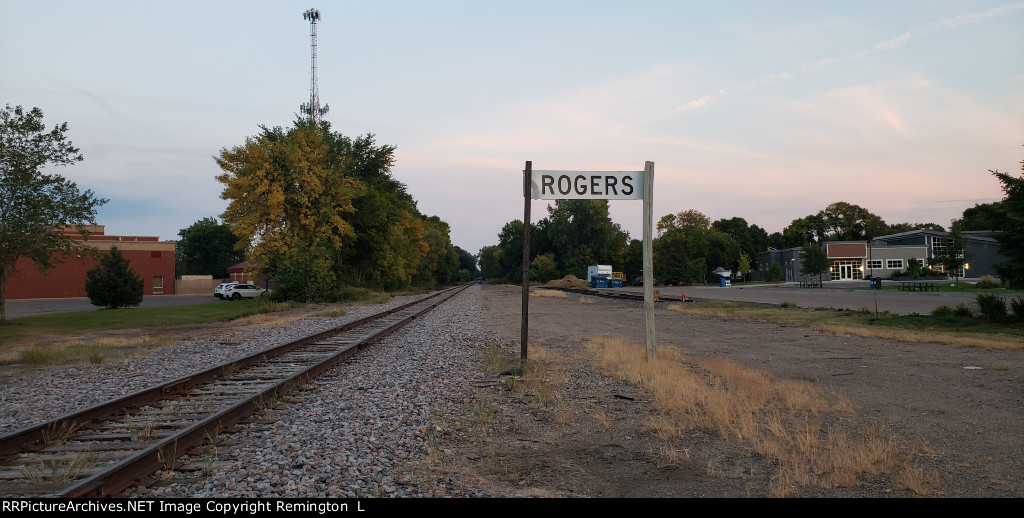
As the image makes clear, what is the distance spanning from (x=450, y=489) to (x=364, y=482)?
701 mm

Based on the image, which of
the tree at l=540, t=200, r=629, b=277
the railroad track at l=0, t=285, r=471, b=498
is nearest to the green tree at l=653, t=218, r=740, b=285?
the tree at l=540, t=200, r=629, b=277

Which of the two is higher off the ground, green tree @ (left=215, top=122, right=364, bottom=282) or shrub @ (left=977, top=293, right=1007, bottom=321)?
green tree @ (left=215, top=122, right=364, bottom=282)

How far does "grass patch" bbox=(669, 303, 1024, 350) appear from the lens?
47.6ft

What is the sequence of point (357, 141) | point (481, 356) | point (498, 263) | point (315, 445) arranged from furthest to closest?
1. point (498, 263)
2. point (357, 141)
3. point (481, 356)
4. point (315, 445)

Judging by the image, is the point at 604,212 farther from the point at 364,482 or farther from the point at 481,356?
the point at 364,482

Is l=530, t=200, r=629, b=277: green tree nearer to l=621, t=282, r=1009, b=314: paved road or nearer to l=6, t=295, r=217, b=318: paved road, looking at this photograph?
l=621, t=282, r=1009, b=314: paved road

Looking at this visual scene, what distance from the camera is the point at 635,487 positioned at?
4801mm

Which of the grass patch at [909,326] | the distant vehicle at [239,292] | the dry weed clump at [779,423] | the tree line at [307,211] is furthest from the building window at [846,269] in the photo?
the dry weed clump at [779,423]

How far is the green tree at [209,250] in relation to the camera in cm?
11962

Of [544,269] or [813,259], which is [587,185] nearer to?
[813,259]

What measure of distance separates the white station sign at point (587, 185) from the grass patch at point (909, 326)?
8.97 metres

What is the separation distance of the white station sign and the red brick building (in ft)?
184

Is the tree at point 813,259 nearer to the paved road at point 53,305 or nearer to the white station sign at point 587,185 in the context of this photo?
the paved road at point 53,305
